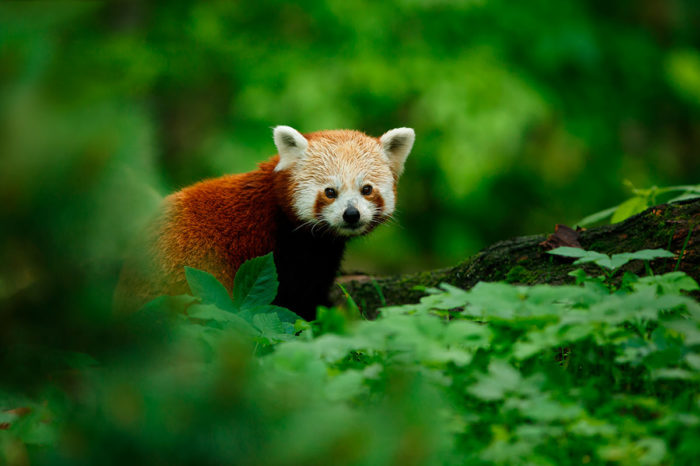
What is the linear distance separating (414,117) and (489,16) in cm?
175

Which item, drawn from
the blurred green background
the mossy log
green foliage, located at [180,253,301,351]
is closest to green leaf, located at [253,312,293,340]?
green foliage, located at [180,253,301,351]

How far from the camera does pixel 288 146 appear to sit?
4.01m

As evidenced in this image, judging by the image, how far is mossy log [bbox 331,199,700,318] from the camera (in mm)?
2885

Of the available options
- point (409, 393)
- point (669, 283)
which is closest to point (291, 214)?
point (669, 283)

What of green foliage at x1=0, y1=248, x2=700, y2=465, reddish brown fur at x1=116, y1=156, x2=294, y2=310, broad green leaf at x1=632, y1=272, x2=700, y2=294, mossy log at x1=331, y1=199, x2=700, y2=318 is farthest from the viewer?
reddish brown fur at x1=116, y1=156, x2=294, y2=310

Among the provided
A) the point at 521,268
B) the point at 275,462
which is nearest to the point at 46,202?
the point at 275,462

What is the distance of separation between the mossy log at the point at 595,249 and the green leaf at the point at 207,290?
0.75 metres

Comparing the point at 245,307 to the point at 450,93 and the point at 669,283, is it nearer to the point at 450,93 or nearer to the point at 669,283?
the point at 669,283

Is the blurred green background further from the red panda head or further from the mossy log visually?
the mossy log

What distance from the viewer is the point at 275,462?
4.05 ft

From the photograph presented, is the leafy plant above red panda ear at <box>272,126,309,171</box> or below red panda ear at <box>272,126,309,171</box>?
below

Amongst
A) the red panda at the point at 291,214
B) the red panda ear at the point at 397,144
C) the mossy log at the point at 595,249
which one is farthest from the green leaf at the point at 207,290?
the red panda ear at the point at 397,144

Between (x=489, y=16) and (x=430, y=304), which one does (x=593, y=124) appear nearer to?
(x=489, y=16)

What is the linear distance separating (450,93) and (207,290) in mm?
6127
